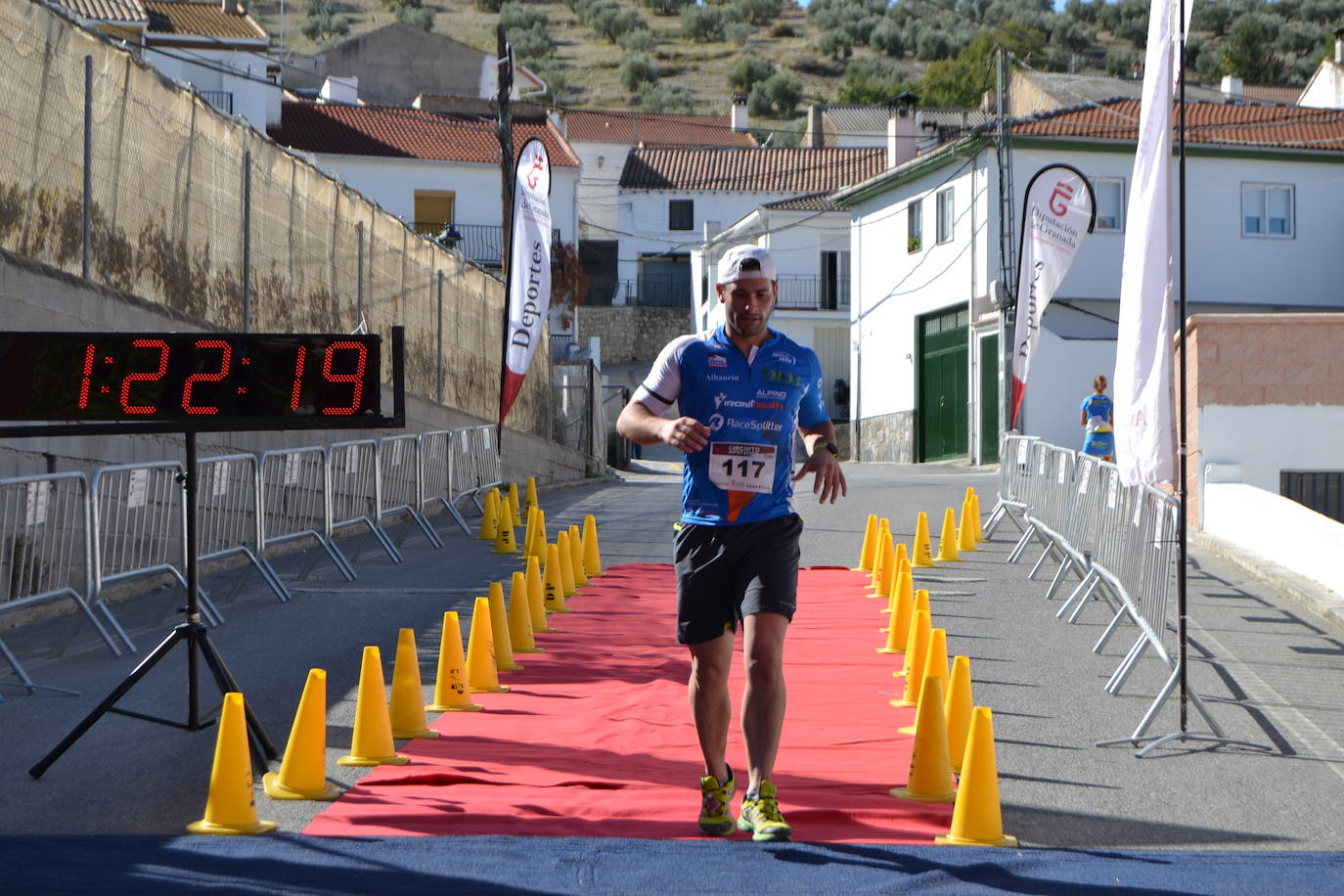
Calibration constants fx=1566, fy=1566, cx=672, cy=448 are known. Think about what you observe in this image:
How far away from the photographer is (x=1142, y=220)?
7.75 m

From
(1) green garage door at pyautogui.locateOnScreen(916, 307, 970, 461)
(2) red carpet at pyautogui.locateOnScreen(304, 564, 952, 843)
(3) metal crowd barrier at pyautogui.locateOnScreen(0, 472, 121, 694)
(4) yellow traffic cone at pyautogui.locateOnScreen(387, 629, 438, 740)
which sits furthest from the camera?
(1) green garage door at pyautogui.locateOnScreen(916, 307, 970, 461)

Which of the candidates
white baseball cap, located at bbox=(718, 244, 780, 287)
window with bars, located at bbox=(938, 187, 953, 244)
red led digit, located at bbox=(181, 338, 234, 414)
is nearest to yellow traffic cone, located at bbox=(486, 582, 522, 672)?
red led digit, located at bbox=(181, 338, 234, 414)

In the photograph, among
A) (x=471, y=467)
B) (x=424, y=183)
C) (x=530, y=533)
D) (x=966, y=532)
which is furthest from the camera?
(x=424, y=183)

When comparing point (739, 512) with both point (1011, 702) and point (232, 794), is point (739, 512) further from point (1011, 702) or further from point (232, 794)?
point (1011, 702)

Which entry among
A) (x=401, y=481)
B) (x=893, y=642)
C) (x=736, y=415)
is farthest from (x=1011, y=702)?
(x=401, y=481)

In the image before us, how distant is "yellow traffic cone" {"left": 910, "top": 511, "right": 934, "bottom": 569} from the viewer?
15008 mm

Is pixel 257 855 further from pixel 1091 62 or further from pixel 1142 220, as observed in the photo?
pixel 1091 62

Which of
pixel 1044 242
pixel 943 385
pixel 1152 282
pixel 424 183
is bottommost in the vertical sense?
pixel 1152 282

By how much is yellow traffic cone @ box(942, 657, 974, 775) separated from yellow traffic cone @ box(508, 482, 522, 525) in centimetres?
1022

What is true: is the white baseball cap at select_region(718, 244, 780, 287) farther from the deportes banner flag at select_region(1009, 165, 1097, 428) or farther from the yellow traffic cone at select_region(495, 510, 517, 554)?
the deportes banner flag at select_region(1009, 165, 1097, 428)

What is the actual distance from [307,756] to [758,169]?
6126 cm

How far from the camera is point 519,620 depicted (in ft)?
33.6

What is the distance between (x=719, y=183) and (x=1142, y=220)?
58.5 m

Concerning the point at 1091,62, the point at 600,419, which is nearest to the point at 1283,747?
the point at 600,419
